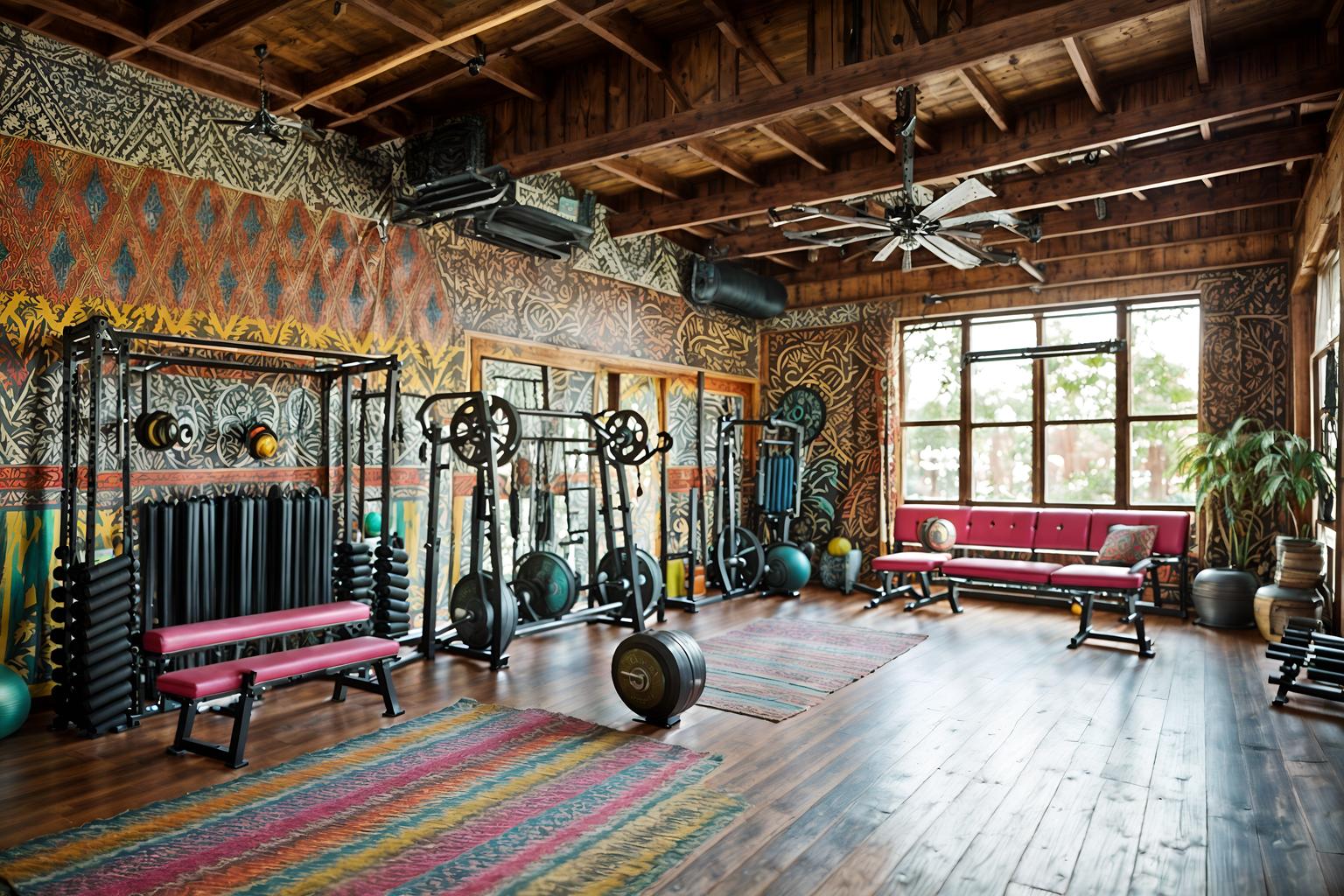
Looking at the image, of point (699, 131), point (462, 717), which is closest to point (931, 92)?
point (699, 131)

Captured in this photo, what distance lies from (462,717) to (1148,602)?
6.11 m

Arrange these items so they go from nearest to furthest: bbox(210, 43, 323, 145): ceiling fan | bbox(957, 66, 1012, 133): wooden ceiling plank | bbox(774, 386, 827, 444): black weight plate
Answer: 1. bbox(210, 43, 323, 145): ceiling fan
2. bbox(957, 66, 1012, 133): wooden ceiling plank
3. bbox(774, 386, 827, 444): black weight plate

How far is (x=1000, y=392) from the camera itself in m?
8.45

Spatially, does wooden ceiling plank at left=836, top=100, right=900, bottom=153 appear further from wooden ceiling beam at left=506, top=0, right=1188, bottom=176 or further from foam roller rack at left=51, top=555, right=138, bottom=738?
foam roller rack at left=51, top=555, right=138, bottom=738

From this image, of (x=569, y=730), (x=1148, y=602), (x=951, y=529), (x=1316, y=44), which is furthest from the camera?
(x=951, y=529)

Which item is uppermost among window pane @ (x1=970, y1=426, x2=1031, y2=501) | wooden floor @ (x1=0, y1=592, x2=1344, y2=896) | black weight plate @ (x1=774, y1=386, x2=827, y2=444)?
black weight plate @ (x1=774, y1=386, x2=827, y2=444)

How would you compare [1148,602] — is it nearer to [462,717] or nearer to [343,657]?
[462,717]

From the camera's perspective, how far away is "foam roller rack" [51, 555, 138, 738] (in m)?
3.98

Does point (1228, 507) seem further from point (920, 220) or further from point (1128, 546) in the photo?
point (920, 220)

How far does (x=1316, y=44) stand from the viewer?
173 inches

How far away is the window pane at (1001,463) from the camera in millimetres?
8320

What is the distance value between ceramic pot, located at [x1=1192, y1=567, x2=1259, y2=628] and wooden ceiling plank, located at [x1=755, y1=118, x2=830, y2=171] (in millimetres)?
4378

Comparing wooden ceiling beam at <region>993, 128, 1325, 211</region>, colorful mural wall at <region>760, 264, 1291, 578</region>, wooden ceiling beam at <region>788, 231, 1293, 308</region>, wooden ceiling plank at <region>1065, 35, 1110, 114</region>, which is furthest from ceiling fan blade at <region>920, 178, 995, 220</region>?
colorful mural wall at <region>760, 264, 1291, 578</region>

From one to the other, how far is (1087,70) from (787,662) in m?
3.84
